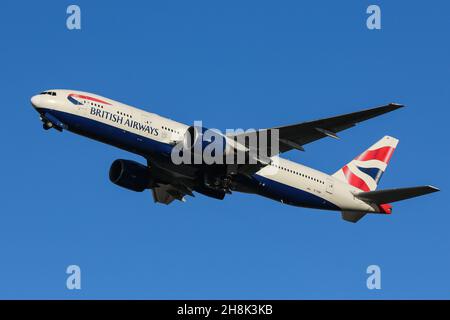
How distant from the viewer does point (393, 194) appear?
51625 millimetres

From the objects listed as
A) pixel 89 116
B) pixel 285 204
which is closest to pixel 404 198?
pixel 285 204

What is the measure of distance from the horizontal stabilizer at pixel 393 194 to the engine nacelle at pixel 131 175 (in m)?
13.0

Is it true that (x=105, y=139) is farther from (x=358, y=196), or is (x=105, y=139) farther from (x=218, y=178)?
(x=358, y=196)

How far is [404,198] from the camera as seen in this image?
51000mm

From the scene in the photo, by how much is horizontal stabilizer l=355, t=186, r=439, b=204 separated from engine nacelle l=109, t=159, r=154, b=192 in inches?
512

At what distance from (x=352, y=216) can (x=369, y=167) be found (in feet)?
13.1

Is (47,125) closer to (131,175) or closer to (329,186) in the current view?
(131,175)

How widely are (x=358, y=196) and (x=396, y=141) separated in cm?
666

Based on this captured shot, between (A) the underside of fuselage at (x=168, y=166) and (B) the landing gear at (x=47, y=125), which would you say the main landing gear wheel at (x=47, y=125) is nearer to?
(B) the landing gear at (x=47, y=125)

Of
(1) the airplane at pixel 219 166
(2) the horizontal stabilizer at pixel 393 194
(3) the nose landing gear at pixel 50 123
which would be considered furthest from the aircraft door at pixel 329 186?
(3) the nose landing gear at pixel 50 123

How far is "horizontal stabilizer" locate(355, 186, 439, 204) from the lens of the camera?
48669mm

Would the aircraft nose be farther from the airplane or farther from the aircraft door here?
the aircraft door

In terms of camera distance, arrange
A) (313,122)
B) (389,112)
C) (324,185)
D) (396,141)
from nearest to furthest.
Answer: (389,112) < (313,122) < (324,185) < (396,141)

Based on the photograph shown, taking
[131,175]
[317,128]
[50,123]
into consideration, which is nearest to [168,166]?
[131,175]
